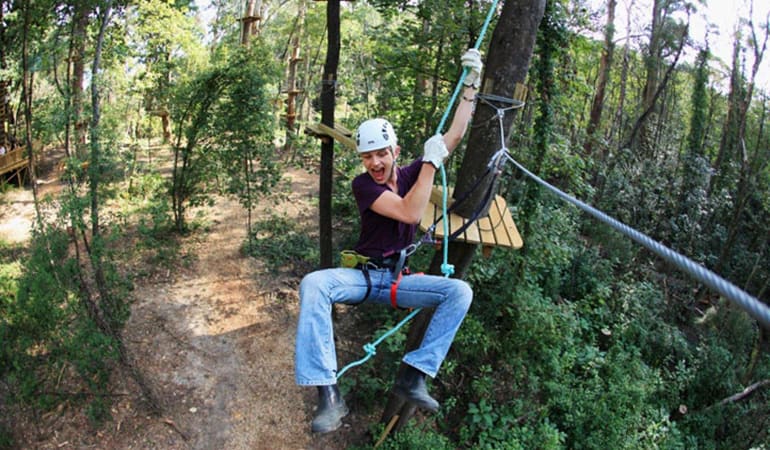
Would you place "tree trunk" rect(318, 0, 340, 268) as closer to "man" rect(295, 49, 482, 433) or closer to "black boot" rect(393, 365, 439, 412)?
"man" rect(295, 49, 482, 433)

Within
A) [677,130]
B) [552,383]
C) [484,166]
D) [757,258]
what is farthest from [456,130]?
[677,130]

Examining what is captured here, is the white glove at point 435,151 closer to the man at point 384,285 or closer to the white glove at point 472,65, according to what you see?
the man at point 384,285

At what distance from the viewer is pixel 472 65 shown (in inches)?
101

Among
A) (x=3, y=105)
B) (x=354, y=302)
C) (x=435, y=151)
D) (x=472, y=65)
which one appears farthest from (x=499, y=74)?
(x=3, y=105)

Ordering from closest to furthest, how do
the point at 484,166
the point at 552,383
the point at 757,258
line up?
1. the point at 484,166
2. the point at 552,383
3. the point at 757,258

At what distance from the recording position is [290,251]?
697cm

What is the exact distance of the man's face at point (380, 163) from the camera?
2342 mm

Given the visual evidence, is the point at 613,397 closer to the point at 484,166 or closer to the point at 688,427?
the point at 688,427

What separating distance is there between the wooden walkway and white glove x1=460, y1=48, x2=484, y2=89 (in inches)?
403

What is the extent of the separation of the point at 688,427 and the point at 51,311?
7203mm

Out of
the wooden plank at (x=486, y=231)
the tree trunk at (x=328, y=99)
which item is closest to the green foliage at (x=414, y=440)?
the tree trunk at (x=328, y=99)

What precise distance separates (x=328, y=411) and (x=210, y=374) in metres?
3.54

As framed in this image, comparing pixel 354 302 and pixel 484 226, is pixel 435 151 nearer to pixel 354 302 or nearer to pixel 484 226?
pixel 354 302

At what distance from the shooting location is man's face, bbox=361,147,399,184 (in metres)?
2.34
